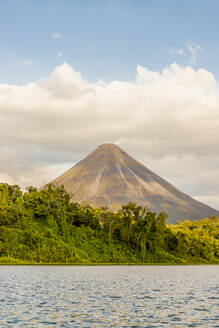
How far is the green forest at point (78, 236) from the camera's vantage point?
142625mm

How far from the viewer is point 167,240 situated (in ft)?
576

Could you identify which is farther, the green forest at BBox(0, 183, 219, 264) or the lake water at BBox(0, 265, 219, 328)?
the green forest at BBox(0, 183, 219, 264)

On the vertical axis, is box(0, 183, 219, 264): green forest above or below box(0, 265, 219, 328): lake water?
above

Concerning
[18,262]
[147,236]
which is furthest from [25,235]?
[147,236]

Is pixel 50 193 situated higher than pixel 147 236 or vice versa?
pixel 50 193

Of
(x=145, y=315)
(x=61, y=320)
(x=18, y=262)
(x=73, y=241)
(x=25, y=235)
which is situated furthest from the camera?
(x=73, y=241)

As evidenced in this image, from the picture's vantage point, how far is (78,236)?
530ft

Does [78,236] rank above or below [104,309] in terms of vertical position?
above

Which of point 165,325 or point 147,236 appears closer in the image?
point 165,325

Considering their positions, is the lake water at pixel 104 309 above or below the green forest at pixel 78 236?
below

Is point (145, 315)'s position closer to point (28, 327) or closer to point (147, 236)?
point (28, 327)

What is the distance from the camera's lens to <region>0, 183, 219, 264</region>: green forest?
143 meters

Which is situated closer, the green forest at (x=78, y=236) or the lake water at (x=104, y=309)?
the lake water at (x=104, y=309)

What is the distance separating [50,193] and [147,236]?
4203cm
